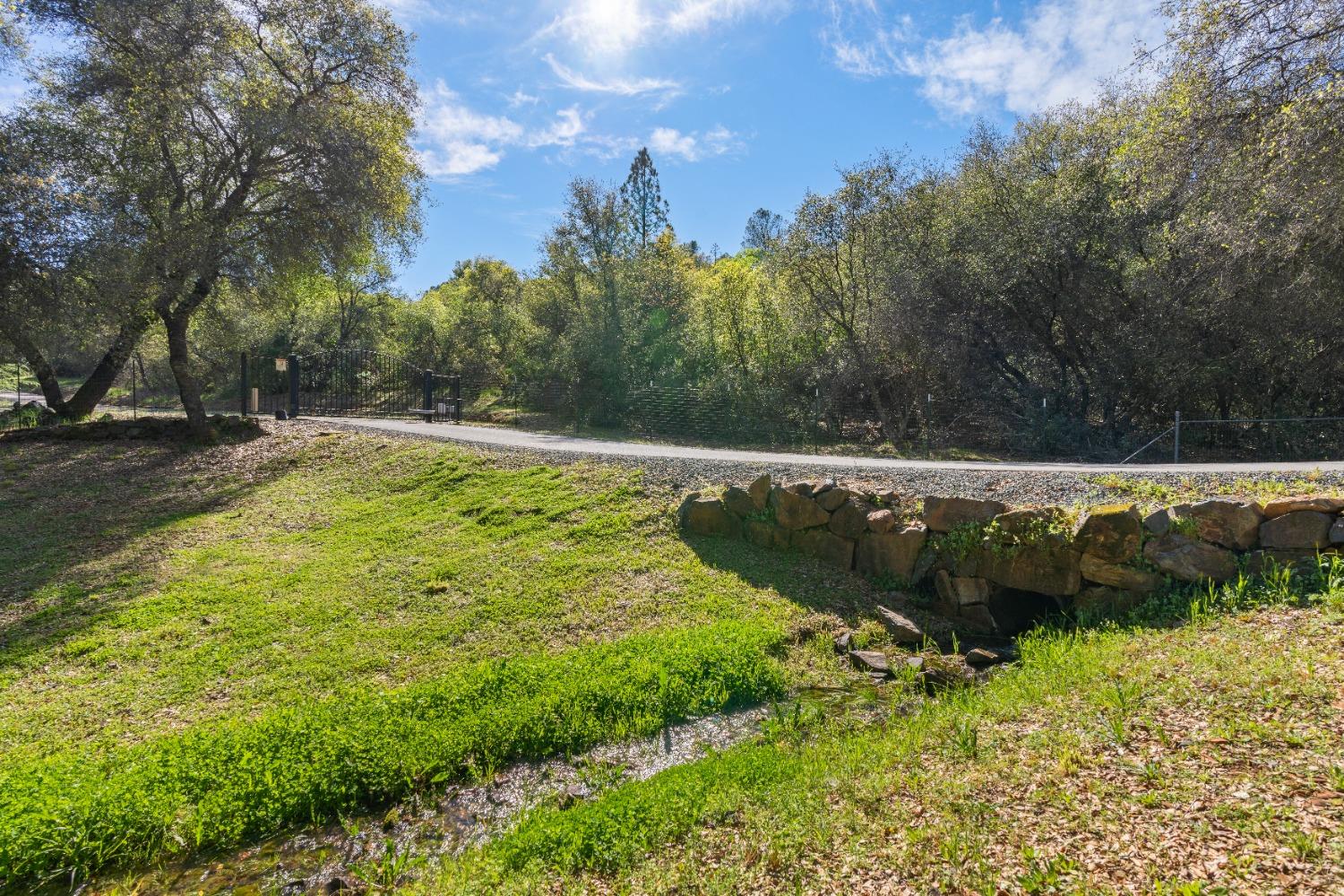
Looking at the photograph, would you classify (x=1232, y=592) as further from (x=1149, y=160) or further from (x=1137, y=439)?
(x=1137, y=439)

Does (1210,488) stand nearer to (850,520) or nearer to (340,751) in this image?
(850,520)

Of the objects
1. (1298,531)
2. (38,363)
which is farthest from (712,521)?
(38,363)

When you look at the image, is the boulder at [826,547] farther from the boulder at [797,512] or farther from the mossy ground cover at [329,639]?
the mossy ground cover at [329,639]

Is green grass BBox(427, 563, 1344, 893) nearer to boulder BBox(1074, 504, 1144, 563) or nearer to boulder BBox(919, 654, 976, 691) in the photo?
boulder BBox(919, 654, 976, 691)

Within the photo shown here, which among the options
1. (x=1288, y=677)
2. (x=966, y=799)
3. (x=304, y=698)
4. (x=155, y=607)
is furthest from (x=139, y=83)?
(x=1288, y=677)

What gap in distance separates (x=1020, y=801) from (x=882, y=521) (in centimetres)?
387

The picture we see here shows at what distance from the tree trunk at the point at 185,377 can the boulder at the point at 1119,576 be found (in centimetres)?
1424

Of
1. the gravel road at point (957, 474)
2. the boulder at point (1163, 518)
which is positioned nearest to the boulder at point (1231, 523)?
the boulder at point (1163, 518)

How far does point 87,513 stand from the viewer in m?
9.16

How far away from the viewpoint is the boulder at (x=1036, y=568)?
5.90m

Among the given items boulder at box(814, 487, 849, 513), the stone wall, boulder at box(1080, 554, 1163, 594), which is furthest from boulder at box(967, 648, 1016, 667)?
boulder at box(814, 487, 849, 513)

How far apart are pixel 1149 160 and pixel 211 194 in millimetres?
15300

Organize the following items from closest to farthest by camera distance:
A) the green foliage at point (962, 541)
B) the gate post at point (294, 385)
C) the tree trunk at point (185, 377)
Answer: the green foliage at point (962, 541) < the tree trunk at point (185, 377) < the gate post at point (294, 385)

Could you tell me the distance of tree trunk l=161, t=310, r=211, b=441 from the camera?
12.6 meters
